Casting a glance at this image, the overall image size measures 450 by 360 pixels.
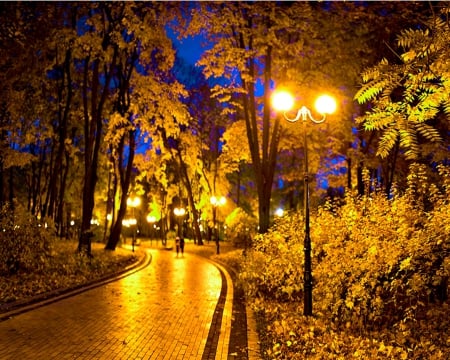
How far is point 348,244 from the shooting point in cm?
999

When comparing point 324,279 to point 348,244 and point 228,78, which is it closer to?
point 348,244

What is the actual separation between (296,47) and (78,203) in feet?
113

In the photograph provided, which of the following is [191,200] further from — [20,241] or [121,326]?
[121,326]

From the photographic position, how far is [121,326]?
33.3ft

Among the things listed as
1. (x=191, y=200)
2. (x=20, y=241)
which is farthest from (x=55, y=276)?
(x=191, y=200)

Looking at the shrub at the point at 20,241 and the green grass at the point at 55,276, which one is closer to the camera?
the green grass at the point at 55,276

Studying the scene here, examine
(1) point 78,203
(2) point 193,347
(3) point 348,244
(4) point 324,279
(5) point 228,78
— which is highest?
(5) point 228,78

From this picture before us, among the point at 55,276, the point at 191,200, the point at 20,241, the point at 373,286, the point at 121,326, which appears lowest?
the point at 121,326

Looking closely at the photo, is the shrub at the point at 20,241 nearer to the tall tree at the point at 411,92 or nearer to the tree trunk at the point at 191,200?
the tall tree at the point at 411,92

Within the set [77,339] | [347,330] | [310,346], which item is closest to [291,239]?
[347,330]

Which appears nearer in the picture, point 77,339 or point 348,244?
point 77,339

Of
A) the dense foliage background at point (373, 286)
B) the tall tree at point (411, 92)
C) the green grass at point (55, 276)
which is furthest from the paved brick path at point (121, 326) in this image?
the tall tree at point (411, 92)

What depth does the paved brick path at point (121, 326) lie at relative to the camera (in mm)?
8155

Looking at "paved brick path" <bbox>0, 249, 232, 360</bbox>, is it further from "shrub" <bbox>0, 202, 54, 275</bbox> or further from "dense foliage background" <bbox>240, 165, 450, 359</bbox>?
"shrub" <bbox>0, 202, 54, 275</bbox>
